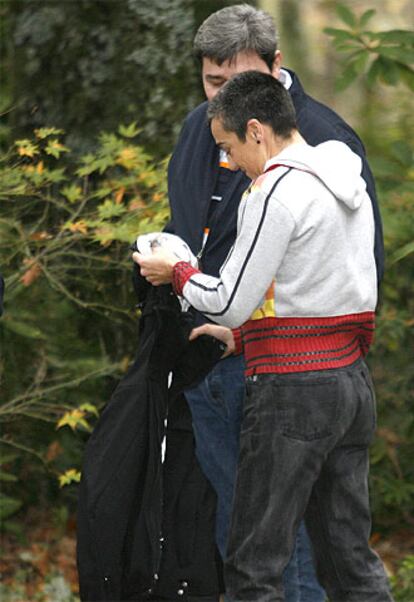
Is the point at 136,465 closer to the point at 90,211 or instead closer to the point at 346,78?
the point at 90,211

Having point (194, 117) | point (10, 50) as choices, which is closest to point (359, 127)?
point (10, 50)

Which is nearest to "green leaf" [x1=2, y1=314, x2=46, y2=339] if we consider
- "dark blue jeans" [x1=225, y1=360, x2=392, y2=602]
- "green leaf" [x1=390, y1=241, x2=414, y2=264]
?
"green leaf" [x1=390, y1=241, x2=414, y2=264]

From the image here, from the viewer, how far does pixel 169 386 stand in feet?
14.7

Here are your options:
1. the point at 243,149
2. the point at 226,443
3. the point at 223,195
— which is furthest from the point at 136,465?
the point at 243,149

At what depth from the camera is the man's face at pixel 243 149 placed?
3.92m

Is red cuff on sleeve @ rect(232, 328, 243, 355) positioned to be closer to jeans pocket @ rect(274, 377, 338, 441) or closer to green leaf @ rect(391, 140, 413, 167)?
jeans pocket @ rect(274, 377, 338, 441)

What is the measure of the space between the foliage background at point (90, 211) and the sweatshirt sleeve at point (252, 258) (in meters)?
1.82

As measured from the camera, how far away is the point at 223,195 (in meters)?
4.42

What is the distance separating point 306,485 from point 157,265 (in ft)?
2.62

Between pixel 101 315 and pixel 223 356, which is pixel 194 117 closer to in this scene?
pixel 223 356

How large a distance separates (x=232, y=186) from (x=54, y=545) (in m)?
3.14

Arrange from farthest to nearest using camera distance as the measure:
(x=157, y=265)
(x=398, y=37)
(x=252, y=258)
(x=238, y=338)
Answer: (x=398, y=37) → (x=238, y=338) → (x=157, y=265) → (x=252, y=258)

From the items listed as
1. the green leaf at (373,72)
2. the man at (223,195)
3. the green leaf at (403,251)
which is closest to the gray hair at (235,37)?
the man at (223,195)

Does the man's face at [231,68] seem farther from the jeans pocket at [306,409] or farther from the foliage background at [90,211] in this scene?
the foliage background at [90,211]
